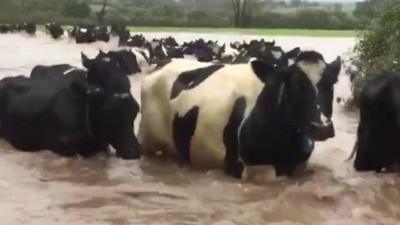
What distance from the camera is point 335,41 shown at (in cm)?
3438

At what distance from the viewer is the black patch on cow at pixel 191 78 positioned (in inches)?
400

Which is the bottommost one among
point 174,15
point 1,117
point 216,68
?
point 174,15

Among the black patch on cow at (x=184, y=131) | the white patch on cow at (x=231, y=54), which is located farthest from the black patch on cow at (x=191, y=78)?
the white patch on cow at (x=231, y=54)

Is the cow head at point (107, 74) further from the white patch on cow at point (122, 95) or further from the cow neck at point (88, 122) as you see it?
the cow neck at point (88, 122)

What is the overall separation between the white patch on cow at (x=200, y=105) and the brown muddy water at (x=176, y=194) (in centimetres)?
21

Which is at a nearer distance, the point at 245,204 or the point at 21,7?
the point at 245,204

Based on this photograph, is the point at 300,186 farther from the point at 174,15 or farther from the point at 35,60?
the point at 174,15

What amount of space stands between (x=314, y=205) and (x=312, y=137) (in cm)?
74

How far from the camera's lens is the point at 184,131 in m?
9.92

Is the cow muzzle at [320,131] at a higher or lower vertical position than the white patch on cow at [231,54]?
higher

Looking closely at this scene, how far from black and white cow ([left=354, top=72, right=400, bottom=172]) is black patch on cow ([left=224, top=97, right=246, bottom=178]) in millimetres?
1301

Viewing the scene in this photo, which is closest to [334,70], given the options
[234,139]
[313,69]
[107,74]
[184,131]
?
[313,69]

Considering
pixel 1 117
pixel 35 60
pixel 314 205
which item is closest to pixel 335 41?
pixel 35 60

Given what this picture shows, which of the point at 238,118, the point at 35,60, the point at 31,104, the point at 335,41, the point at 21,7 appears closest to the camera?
the point at 238,118
